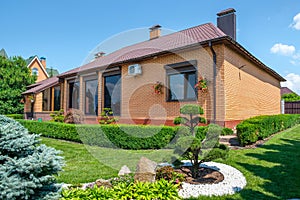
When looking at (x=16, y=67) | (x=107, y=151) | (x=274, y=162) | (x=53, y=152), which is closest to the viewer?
(x=53, y=152)

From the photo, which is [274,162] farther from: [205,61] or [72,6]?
[72,6]

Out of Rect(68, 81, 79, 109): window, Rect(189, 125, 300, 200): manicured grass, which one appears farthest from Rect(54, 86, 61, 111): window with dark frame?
Rect(189, 125, 300, 200): manicured grass

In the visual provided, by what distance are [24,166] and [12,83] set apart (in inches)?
878

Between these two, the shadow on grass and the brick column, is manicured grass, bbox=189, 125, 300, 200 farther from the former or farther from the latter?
the brick column

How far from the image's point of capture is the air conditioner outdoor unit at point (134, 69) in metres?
10.6

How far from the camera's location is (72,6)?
349 inches

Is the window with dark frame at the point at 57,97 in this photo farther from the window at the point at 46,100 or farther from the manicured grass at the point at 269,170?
the manicured grass at the point at 269,170

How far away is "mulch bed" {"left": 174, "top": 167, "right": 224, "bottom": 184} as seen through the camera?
3.94 meters

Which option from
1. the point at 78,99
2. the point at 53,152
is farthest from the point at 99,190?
the point at 78,99

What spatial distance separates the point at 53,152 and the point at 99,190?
99cm

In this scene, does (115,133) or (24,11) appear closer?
(115,133)

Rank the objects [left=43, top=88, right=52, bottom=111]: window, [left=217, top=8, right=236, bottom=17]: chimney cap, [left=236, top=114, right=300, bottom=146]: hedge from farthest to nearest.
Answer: [left=43, top=88, right=52, bottom=111]: window → [left=217, top=8, right=236, bottom=17]: chimney cap → [left=236, top=114, right=300, bottom=146]: hedge

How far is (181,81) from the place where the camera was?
30.5ft

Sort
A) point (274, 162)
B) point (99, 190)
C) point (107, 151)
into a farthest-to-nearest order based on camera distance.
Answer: point (107, 151), point (274, 162), point (99, 190)
